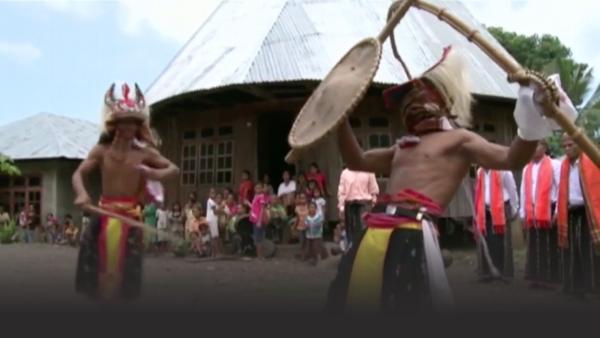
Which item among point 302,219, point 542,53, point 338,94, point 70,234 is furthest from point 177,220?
point 542,53

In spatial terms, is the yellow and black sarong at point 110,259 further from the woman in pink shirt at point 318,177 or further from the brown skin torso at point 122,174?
the woman in pink shirt at point 318,177

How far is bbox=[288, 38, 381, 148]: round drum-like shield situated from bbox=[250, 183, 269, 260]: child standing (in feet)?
27.2

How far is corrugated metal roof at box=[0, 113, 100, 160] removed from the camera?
20.4m

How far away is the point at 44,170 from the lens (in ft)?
67.5

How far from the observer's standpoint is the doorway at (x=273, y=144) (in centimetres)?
1442

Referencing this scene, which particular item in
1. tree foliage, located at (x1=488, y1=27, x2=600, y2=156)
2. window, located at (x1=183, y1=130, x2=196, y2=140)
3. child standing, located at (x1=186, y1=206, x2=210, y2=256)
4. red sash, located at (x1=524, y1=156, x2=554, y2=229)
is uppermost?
tree foliage, located at (x1=488, y1=27, x2=600, y2=156)

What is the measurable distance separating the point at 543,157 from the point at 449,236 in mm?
7184

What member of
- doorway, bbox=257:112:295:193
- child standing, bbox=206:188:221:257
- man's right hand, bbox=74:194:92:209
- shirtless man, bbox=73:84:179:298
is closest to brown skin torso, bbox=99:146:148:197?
shirtless man, bbox=73:84:179:298

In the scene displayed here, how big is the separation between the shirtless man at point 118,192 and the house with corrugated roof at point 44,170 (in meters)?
14.3

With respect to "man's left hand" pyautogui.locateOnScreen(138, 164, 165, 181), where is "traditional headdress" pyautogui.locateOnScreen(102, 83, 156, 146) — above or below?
above

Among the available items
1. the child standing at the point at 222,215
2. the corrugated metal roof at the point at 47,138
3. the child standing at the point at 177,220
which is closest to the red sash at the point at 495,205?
the child standing at the point at 222,215

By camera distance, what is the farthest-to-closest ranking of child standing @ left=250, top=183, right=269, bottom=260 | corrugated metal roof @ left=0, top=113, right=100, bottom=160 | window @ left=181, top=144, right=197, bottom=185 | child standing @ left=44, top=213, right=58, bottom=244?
corrugated metal roof @ left=0, top=113, right=100, bottom=160 < child standing @ left=44, top=213, right=58, bottom=244 < window @ left=181, top=144, right=197, bottom=185 < child standing @ left=250, top=183, right=269, bottom=260

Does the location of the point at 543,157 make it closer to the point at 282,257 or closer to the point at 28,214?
the point at 282,257

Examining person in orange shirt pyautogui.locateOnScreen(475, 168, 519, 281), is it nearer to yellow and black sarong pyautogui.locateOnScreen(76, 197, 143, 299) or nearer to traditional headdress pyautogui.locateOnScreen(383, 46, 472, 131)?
yellow and black sarong pyautogui.locateOnScreen(76, 197, 143, 299)
